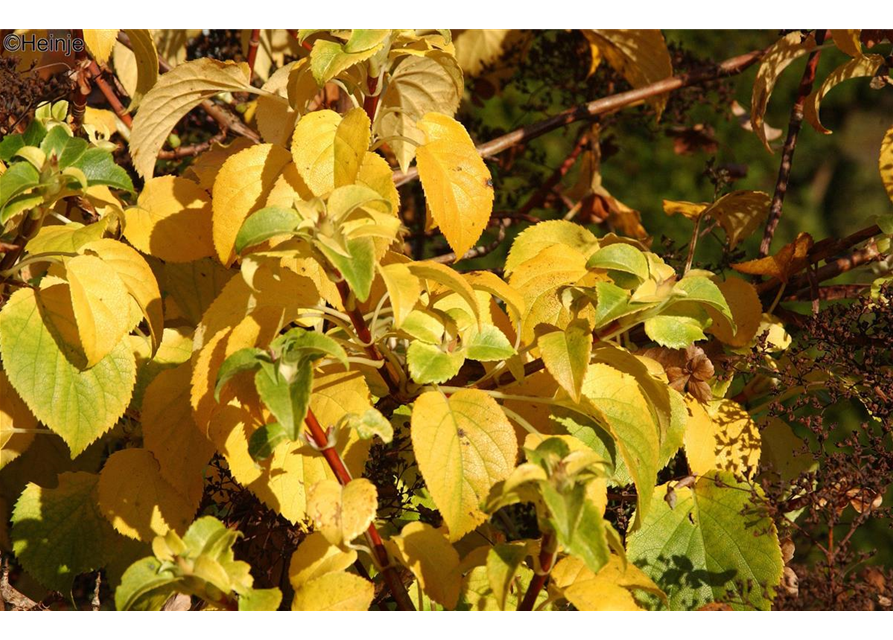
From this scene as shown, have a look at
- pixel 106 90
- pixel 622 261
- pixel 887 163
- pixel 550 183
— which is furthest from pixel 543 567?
pixel 550 183

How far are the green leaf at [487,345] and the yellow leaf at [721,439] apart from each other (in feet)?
0.94

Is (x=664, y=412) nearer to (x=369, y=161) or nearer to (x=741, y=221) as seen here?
(x=369, y=161)

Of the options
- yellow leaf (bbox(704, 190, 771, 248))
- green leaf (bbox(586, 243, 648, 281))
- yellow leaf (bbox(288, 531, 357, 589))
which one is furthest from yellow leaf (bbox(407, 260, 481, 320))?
yellow leaf (bbox(704, 190, 771, 248))

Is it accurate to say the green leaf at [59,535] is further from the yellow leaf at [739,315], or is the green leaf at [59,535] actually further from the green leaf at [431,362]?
the yellow leaf at [739,315]

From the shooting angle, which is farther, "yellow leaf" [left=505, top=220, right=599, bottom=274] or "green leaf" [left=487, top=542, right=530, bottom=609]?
"yellow leaf" [left=505, top=220, right=599, bottom=274]

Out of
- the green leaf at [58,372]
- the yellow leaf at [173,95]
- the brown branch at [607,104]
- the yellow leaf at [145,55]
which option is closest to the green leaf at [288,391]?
the green leaf at [58,372]

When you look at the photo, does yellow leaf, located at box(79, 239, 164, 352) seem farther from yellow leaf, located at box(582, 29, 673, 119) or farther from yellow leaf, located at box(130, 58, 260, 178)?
yellow leaf, located at box(582, 29, 673, 119)

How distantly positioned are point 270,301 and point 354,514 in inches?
7.7

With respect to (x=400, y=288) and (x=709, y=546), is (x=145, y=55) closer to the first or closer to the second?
(x=400, y=288)

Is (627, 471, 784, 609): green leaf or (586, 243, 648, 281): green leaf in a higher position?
(586, 243, 648, 281): green leaf

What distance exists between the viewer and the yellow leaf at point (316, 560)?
2.52ft

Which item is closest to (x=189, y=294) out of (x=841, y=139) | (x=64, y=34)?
→ (x=64, y=34)

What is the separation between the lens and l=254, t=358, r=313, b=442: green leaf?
2.16ft

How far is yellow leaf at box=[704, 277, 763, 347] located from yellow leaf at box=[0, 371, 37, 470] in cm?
73
